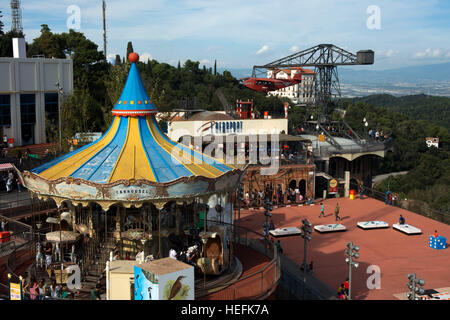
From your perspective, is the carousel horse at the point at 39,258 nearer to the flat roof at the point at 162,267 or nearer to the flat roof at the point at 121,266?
the flat roof at the point at 121,266

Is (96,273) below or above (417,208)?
above

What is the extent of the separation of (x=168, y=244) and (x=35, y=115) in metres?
28.4

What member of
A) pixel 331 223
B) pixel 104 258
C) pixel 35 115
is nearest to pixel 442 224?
pixel 331 223

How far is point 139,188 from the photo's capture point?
52.0ft

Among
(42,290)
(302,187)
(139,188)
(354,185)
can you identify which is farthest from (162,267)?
(354,185)

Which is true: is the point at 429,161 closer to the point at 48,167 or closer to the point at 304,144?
the point at 304,144

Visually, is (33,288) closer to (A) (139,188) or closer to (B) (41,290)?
(B) (41,290)

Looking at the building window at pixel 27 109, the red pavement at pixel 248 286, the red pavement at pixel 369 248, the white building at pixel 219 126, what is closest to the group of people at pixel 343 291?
the red pavement at pixel 369 248

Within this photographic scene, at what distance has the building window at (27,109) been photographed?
41125 millimetres

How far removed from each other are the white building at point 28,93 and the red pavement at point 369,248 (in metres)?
19.8

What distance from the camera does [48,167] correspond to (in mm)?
18234

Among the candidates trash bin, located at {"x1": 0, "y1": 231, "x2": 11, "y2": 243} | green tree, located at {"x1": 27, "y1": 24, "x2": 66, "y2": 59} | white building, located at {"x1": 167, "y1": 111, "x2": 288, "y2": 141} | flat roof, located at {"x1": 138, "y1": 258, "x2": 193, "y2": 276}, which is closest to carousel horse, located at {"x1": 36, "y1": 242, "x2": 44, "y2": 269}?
trash bin, located at {"x1": 0, "y1": 231, "x2": 11, "y2": 243}

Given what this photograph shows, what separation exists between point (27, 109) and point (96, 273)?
28.2m

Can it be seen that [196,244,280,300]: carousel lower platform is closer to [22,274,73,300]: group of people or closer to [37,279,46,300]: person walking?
[22,274,73,300]: group of people
